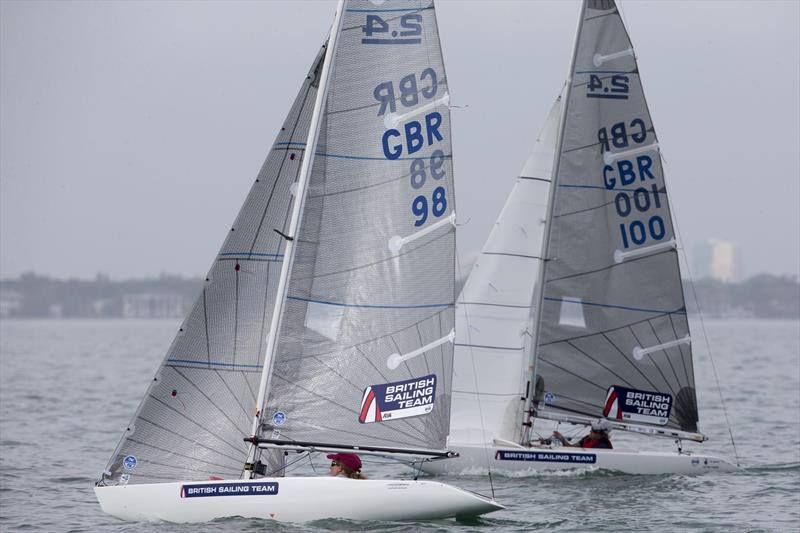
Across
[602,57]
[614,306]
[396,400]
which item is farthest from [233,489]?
[602,57]

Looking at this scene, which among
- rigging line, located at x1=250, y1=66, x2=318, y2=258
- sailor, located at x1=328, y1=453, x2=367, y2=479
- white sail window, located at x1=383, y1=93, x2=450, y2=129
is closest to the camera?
white sail window, located at x1=383, y1=93, x2=450, y2=129

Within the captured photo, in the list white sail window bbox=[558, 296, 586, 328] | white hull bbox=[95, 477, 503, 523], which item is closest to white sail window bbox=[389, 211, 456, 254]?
white hull bbox=[95, 477, 503, 523]

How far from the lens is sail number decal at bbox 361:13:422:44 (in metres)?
14.1

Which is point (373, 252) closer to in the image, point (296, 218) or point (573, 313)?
point (296, 218)

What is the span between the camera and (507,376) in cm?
2078

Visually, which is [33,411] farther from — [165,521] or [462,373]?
[165,521]

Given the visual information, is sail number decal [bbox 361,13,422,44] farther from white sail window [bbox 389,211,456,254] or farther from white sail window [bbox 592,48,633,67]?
white sail window [bbox 592,48,633,67]

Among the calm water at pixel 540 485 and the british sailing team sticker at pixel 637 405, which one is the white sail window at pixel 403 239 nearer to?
the calm water at pixel 540 485

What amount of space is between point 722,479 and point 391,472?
530 cm

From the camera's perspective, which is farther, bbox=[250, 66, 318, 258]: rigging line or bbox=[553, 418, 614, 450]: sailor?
bbox=[553, 418, 614, 450]: sailor

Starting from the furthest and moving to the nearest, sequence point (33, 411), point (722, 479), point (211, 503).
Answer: point (33, 411) → point (722, 479) → point (211, 503)

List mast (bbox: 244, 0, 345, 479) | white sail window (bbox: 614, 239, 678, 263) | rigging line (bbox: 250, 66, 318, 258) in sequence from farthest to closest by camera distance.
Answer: white sail window (bbox: 614, 239, 678, 263) < rigging line (bbox: 250, 66, 318, 258) < mast (bbox: 244, 0, 345, 479)

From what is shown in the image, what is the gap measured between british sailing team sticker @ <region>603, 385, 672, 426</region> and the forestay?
1.45 metres

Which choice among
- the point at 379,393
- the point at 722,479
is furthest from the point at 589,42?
the point at 379,393
